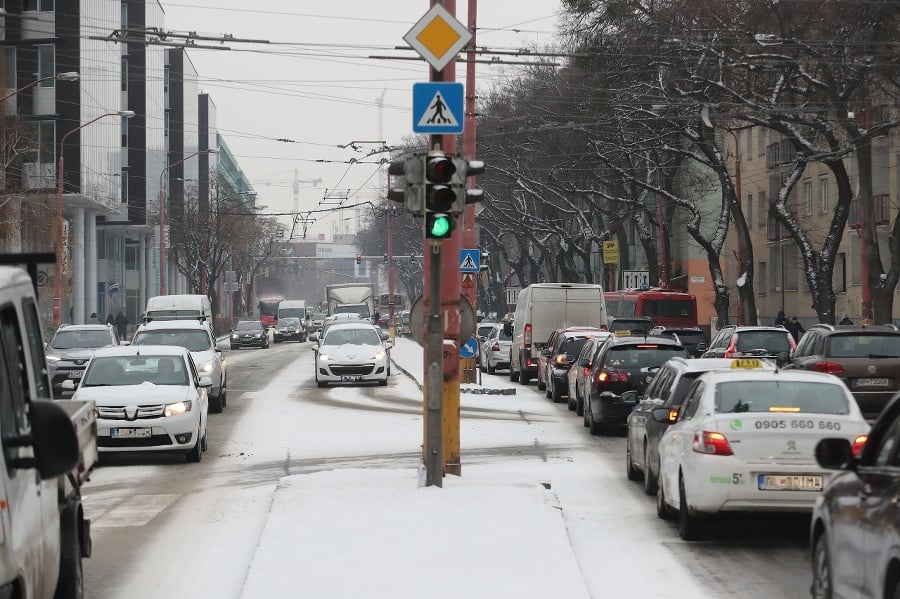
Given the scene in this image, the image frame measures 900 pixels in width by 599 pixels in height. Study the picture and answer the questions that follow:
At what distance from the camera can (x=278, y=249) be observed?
475ft

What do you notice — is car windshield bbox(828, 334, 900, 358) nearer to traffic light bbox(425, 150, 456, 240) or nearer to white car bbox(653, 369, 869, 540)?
white car bbox(653, 369, 869, 540)

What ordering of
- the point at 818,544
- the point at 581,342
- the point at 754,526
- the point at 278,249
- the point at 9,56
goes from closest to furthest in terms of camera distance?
1. the point at 818,544
2. the point at 754,526
3. the point at 581,342
4. the point at 9,56
5. the point at 278,249

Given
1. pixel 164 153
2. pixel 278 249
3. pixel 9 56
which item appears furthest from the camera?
pixel 278 249

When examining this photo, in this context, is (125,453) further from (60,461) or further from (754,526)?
(60,461)

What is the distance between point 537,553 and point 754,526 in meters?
3.69

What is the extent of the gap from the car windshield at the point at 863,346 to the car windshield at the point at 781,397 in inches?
465

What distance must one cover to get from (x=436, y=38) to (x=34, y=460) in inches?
335

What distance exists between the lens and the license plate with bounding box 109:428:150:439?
62.3 feet

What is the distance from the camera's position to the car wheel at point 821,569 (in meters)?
7.66

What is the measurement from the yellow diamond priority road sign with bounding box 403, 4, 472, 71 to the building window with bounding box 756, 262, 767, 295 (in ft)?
196

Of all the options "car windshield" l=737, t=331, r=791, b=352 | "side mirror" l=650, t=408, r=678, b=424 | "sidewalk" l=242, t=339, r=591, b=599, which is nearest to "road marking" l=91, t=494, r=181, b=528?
"sidewalk" l=242, t=339, r=591, b=599

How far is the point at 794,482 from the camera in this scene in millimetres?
11617

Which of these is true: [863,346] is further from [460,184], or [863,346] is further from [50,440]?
[50,440]

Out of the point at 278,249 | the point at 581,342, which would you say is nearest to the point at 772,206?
the point at 581,342
